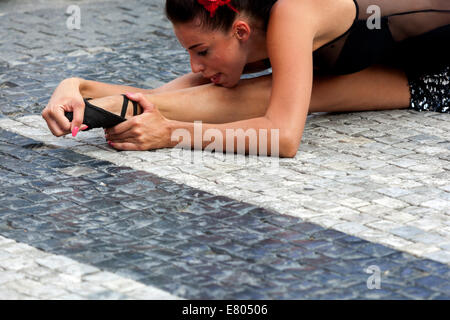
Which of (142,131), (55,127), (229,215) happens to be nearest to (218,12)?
(142,131)

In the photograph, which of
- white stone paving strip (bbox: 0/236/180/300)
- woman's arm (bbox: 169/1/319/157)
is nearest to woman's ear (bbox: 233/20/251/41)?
woman's arm (bbox: 169/1/319/157)

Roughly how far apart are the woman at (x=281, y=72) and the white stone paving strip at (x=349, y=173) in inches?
4.8

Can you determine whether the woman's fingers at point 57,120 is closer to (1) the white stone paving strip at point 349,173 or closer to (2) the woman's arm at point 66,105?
(2) the woman's arm at point 66,105

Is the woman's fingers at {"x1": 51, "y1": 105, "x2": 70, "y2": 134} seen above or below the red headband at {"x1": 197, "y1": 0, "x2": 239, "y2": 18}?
below

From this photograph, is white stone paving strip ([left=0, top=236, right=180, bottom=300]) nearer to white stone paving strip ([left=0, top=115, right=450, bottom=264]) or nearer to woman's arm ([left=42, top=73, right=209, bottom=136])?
white stone paving strip ([left=0, top=115, right=450, bottom=264])

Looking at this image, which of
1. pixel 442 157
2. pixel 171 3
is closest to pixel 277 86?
pixel 171 3

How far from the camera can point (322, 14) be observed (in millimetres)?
4695

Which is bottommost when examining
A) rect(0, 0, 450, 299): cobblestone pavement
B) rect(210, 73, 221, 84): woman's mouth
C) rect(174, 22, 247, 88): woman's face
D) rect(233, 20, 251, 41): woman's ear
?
rect(0, 0, 450, 299): cobblestone pavement

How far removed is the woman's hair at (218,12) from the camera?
14.6 feet

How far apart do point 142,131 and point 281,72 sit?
2.63 feet

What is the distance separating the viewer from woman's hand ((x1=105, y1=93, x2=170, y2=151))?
15.1 ft

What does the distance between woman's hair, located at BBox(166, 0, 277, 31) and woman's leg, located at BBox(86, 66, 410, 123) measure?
1.71ft

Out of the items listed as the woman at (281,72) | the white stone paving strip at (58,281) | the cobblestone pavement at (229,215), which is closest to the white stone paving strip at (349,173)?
the cobblestone pavement at (229,215)

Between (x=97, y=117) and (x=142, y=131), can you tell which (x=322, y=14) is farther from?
(x=97, y=117)
